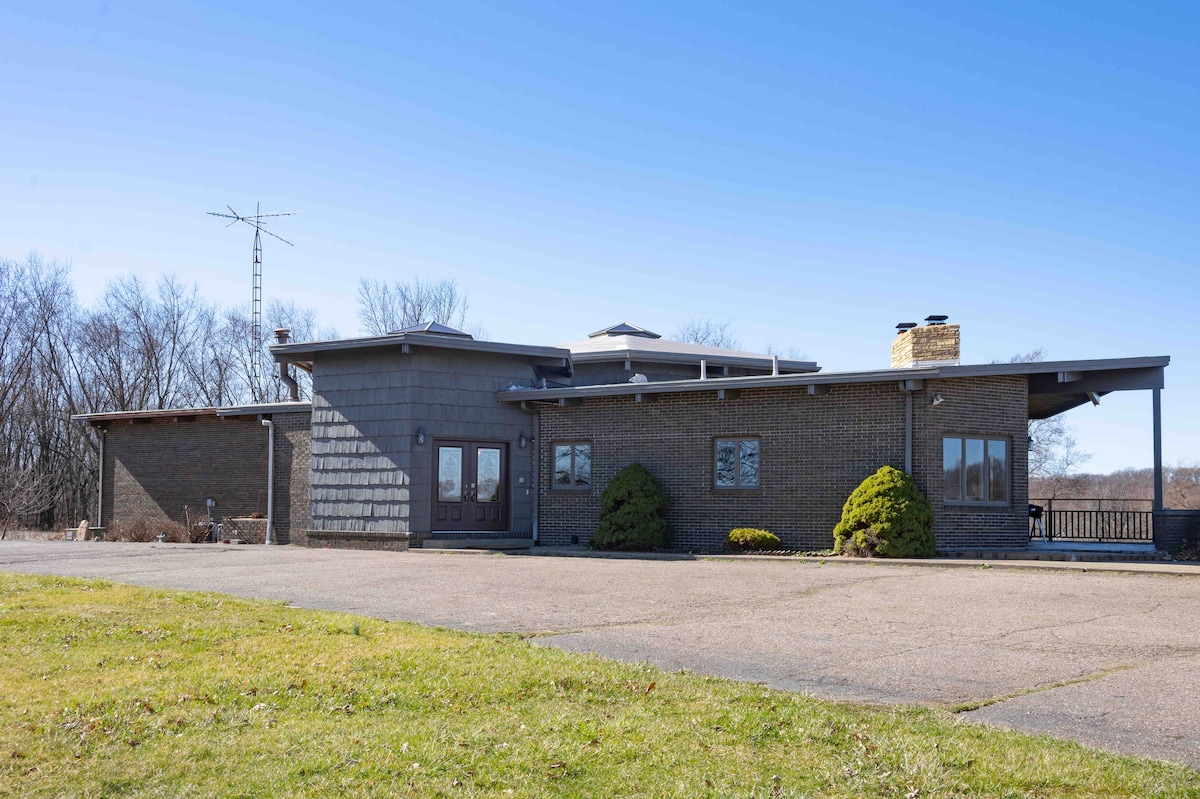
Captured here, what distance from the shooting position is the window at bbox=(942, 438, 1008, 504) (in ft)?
60.0

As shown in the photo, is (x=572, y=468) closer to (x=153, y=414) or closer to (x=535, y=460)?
(x=535, y=460)

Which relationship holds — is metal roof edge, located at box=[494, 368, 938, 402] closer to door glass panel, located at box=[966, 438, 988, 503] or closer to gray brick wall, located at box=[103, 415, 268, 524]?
door glass panel, located at box=[966, 438, 988, 503]

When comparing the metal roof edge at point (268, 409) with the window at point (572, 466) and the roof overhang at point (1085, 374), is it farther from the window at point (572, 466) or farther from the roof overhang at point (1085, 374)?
the roof overhang at point (1085, 374)

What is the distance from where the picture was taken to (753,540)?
18453 mm

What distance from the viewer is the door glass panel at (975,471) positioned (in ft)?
60.5

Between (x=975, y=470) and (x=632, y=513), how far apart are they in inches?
248

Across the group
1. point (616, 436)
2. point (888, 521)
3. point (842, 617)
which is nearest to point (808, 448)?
point (888, 521)

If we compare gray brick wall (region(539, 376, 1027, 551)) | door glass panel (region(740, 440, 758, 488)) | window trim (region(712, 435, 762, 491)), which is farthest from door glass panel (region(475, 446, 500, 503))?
door glass panel (region(740, 440, 758, 488))

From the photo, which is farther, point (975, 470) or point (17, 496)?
point (17, 496)

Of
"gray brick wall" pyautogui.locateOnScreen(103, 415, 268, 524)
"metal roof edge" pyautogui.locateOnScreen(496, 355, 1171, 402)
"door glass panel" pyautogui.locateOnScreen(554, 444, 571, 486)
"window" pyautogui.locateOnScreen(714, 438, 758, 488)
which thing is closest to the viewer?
"metal roof edge" pyautogui.locateOnScreen(496, 355, 1171, 402)

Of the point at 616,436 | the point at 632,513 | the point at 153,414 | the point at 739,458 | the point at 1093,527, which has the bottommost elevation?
the point at 1093,527

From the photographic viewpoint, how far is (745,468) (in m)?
19.4

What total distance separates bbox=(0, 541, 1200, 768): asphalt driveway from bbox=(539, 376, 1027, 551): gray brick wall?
2.01 m

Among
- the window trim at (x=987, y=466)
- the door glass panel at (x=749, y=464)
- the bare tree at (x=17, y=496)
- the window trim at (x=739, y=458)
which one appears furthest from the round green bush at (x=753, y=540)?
the bare tree at (x=17, y=496)
